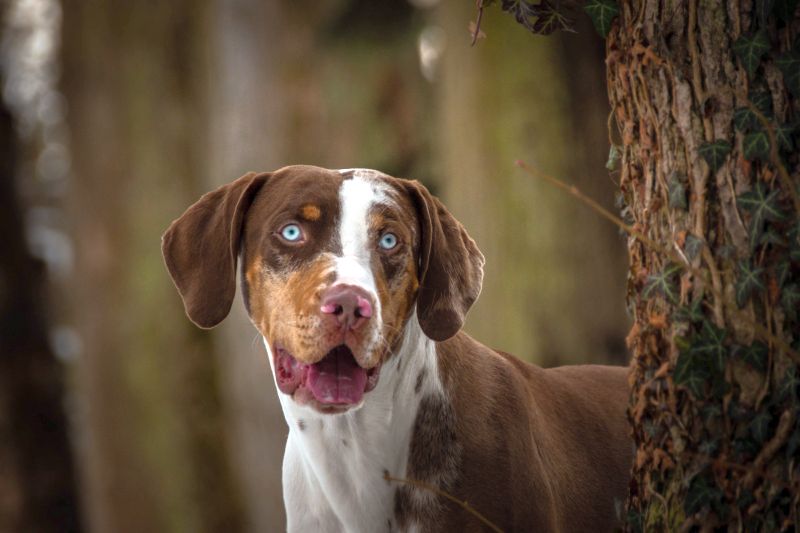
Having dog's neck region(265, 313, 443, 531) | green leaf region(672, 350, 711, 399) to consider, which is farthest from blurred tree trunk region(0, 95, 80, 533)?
green leaf region(672, 350, 711, 399)

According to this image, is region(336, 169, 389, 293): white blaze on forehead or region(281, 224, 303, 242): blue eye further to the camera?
region(281, 224, 303, 242): blue eye

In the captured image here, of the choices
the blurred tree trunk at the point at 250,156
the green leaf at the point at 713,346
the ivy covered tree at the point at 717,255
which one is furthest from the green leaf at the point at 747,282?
the blurred tree trunk at the point at 250,156

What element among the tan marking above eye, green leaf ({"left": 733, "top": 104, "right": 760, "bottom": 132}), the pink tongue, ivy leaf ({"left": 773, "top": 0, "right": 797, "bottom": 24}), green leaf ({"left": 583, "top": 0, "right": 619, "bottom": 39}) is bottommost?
the pink tongue

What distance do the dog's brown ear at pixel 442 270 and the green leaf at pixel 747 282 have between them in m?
1.07

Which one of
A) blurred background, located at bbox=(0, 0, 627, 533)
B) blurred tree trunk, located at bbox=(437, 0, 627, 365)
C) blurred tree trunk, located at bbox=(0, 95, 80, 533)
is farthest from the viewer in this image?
blurred background, located at bbox=(0, 0, 627, 533)

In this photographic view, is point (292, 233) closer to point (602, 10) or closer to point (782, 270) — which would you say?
point (602, 10)

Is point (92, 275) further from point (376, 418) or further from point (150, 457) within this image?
point (376, 418)

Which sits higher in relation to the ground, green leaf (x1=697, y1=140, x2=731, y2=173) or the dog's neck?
green leaf (x1=697, y1=140, x2=731, y2=173)

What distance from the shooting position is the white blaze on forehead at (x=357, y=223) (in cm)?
441

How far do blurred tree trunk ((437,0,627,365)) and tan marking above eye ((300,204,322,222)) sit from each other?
199 inches

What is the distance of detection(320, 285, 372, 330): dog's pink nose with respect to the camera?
4223mm

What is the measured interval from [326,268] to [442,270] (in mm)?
603

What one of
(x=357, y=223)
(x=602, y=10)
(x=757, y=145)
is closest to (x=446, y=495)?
(x=357, y=223)

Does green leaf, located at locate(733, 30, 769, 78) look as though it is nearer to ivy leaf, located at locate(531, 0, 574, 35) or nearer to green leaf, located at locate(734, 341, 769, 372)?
ivy leaf, located at locate(531, 0, 574, 35)
